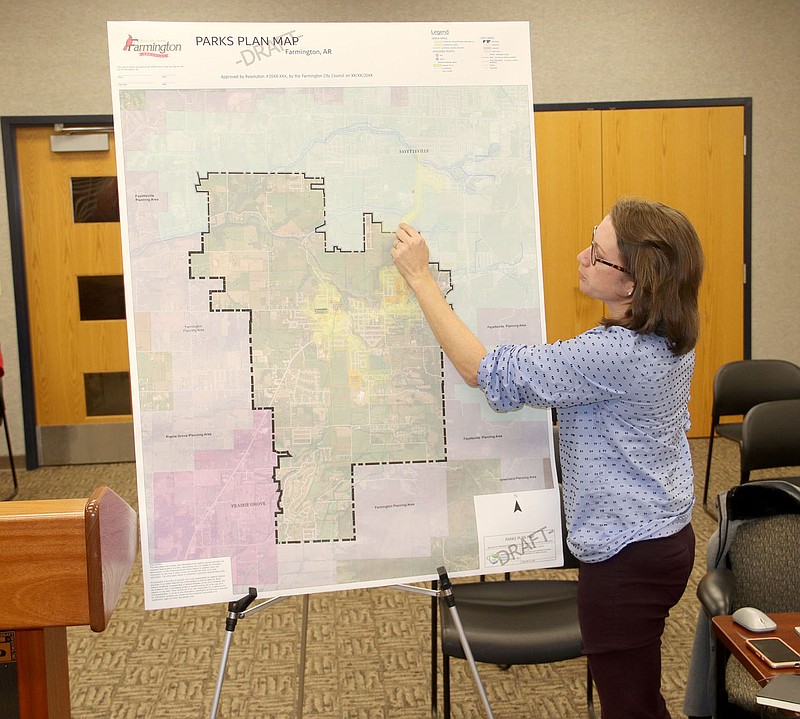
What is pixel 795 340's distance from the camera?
Result: 5977 mm

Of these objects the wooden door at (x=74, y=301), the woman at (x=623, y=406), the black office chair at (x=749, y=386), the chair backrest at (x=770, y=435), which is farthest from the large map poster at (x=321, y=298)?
the wooden door at (x=74, y=301)

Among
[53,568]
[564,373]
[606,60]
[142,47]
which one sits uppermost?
[606,60]

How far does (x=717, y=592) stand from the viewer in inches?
77.2

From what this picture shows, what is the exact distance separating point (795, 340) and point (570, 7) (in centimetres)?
292

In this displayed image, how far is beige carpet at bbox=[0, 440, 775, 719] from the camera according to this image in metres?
2.63

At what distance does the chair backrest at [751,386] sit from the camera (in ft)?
13.6

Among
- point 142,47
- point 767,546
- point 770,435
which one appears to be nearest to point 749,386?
point 770,435

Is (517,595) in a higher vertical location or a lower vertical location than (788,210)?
lower

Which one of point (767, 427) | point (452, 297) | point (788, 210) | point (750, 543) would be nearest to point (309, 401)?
point (452, 297)

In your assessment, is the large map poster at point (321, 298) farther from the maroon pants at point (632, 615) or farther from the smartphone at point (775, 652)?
the smartphone at point (775, 652)

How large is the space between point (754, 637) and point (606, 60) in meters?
4.91

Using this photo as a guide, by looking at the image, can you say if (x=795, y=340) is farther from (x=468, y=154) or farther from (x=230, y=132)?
(x=230, y=132)

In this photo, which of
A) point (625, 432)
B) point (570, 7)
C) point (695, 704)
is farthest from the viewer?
point (570, 7)

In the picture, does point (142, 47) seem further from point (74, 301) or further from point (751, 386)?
point (74, 301)
